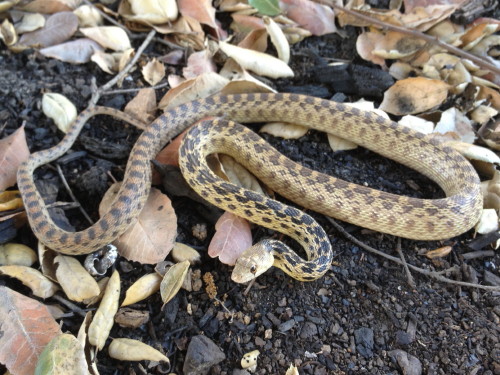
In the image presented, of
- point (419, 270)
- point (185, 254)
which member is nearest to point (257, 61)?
point (185, 254)

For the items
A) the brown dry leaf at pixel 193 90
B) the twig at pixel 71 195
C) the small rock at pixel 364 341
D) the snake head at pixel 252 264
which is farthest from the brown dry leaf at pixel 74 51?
the small rock at pixel 364 341

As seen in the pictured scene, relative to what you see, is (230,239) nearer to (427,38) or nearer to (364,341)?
(364,341)

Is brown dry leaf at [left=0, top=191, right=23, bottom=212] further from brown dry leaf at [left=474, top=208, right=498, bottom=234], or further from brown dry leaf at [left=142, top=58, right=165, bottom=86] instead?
brown dry leaf at [left=474, top=208, right=498, bottom=234]

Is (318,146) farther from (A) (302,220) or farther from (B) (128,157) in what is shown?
(B) (128,157)

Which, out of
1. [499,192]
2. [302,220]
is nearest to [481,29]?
[499,192]

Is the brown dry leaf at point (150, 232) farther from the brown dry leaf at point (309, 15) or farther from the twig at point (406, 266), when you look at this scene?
the brown dry leaf at point (309, 15)

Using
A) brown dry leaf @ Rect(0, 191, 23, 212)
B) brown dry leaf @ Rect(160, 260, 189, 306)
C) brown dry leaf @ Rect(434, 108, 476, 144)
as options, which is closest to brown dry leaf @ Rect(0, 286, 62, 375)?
brown dry leaf @ Rect(160, 260, 189, 306)
